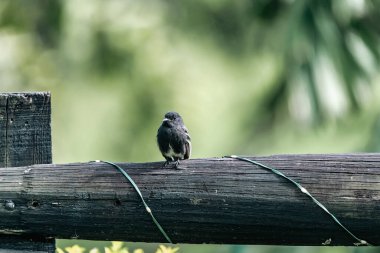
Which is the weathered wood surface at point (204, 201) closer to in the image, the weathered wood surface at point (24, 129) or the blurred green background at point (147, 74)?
the weathered wood surface at point (24, 129)

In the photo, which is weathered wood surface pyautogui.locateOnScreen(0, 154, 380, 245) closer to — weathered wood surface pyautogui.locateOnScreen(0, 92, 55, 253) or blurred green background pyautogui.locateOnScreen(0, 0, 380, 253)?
weathered wood surface pyautogui.locateOnScreen(0, 92, 55, 253)

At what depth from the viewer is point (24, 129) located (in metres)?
3.42

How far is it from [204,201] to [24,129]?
26.7 inches

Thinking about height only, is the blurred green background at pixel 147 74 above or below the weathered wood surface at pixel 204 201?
above

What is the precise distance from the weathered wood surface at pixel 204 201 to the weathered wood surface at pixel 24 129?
0.07 meters

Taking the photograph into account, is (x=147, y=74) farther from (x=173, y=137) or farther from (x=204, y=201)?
(x=204, y=201)

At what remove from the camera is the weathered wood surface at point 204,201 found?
10.4 ft

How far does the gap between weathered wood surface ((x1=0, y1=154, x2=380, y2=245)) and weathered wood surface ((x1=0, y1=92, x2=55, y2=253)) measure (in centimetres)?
7

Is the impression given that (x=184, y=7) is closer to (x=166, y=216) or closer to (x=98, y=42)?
(x=98, y=42)

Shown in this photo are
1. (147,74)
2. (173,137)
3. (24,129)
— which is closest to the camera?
(24,129)

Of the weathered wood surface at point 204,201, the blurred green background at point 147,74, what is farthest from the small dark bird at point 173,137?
the blurred green background at point 147,74

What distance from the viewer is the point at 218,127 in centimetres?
1438

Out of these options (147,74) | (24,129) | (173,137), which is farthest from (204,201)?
(147,74)

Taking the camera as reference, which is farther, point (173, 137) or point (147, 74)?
point (147, 74)
